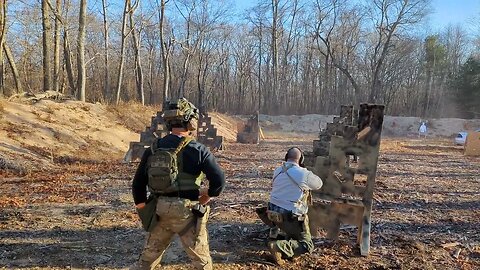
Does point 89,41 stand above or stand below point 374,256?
above

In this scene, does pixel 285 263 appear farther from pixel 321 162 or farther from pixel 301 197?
pixel 321 162

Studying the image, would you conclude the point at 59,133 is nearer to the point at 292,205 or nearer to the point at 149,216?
the point at 292,205

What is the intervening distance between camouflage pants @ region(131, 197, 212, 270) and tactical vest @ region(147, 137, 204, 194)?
0.41ft

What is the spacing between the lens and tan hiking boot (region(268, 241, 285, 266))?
481cm

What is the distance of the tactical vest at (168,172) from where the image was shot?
3527 millimetres

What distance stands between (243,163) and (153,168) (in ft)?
35.7

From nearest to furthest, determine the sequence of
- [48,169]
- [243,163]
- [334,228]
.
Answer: [334,228]
[48,169]
[243,163]

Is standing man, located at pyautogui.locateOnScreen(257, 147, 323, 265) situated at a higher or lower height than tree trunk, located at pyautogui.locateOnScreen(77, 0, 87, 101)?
lower

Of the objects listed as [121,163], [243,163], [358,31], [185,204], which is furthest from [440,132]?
[185,204]

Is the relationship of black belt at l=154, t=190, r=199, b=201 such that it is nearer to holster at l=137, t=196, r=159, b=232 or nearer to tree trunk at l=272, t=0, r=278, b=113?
holster at l=137, t=196, r=159, b=232

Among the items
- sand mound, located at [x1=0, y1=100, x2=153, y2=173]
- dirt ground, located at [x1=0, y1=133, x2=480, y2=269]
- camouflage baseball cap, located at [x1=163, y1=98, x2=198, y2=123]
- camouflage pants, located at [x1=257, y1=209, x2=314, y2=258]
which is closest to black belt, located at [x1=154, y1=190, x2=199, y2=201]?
camouflage baseball cap, located at [x1=163, y1=98, x2=198, y2=123]

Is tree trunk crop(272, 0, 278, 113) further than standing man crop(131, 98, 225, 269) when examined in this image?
Yes

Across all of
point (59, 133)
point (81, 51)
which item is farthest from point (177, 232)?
point (81, 51)

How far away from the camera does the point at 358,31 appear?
5097 cm
